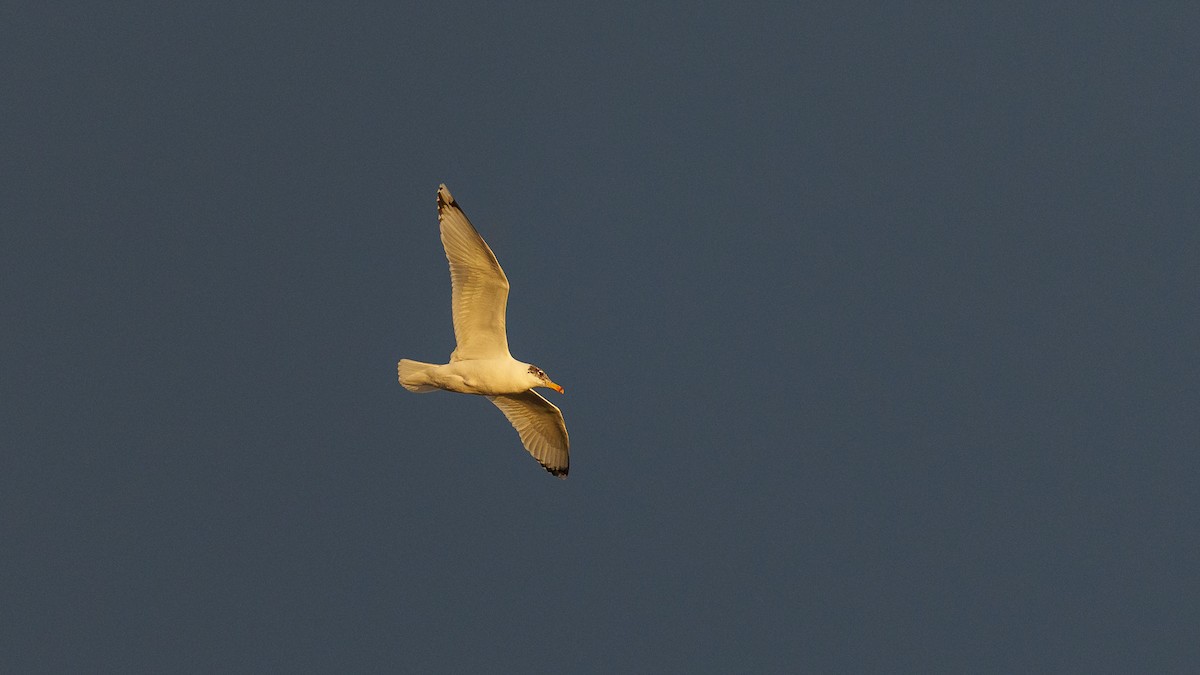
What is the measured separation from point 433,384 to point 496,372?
94cm

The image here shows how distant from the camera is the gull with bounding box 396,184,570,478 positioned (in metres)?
19.2

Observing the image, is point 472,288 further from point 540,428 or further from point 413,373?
point 540,428

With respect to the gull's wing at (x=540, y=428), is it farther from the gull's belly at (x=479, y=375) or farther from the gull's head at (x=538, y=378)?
the gull's belly at (x=479, y=375)

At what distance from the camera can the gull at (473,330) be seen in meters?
19.2

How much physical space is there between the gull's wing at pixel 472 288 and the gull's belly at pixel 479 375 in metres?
0.14

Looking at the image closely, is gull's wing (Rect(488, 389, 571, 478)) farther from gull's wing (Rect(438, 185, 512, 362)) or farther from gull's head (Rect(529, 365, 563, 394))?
gull's wing (Rect(438, 185, 512, 362))

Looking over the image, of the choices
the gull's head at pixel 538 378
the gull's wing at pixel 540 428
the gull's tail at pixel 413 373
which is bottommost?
the gull's tail at pixel 413 373

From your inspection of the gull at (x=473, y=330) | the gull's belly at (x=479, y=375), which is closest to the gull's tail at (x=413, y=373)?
the gull at (x=473, y=330)

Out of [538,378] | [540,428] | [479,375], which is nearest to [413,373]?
[479,375]

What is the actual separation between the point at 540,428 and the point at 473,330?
313cm

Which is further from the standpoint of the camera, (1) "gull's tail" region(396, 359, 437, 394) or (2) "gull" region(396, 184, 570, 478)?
(1) "gull's tail" region(396, 359, 437, 394)

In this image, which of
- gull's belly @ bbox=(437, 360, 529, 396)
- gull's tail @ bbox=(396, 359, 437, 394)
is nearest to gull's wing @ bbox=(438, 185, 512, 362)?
gull's belly @ bbox=(437, 360, 529, 396)

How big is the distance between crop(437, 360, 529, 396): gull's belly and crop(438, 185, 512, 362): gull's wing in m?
0.14

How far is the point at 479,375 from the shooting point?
1997cm
